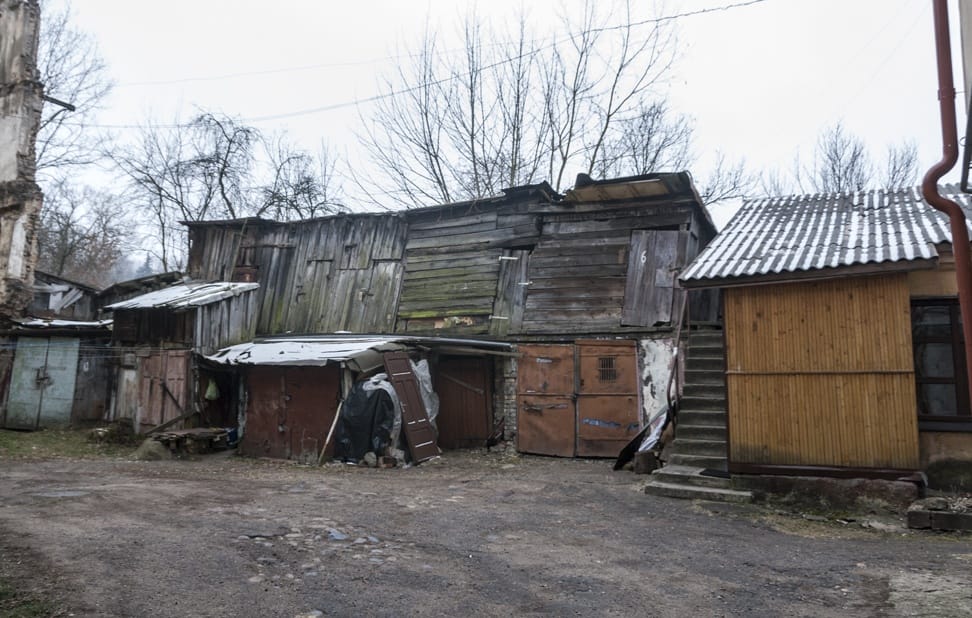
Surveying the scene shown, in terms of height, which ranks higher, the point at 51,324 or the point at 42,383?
the point at 51,324

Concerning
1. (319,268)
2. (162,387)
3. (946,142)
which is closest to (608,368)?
(319,268)

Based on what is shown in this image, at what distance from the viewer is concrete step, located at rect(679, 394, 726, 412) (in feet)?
32.5

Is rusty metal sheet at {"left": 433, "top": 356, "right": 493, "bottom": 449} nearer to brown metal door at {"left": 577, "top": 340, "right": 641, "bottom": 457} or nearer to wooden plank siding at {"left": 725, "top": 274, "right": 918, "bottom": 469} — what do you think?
brown metal door at {"left": 577, "top": 340, "right": 641, "bottom": 457}

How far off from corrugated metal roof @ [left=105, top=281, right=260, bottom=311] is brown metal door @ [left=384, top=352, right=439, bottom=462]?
5.33m

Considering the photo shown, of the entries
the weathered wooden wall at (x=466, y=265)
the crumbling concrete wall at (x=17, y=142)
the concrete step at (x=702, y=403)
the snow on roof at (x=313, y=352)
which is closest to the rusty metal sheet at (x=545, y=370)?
the weathered wooden wall at (x=466, y=265)

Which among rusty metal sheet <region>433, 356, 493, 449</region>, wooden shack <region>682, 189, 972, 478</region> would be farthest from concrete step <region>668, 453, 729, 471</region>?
rusty metal sheet <region>433, 356, 493, 449</region>

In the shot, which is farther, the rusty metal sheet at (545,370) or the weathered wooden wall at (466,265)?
the weathered wooden wall at (466,265)

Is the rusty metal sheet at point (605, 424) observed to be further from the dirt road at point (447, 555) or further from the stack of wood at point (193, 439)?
the stack of wood at point (193, 439)

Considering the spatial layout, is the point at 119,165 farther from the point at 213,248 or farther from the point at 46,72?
the point at 213,248

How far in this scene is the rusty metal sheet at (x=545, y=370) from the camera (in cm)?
1333

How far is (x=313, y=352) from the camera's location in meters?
12.9

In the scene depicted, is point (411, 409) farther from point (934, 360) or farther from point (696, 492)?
point (934, 360)

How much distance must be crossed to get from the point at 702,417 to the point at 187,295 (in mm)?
12613

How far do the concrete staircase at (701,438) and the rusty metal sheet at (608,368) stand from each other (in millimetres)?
1795
